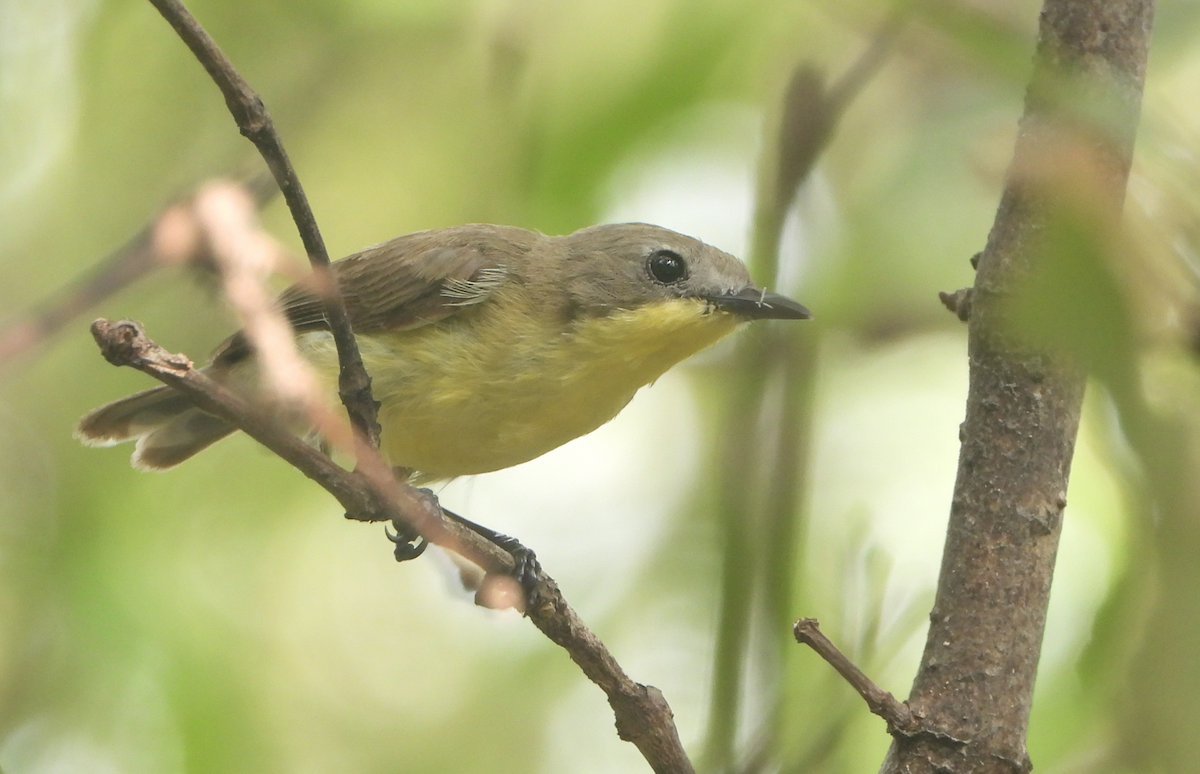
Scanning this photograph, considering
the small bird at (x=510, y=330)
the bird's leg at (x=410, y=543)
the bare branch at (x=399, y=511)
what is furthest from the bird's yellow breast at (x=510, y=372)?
the bare branch at (x=399, y=511)

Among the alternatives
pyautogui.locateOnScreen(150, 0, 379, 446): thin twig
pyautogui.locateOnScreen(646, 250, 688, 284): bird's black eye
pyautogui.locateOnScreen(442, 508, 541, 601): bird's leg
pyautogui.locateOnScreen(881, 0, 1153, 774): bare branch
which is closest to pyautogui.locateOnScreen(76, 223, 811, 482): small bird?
pyautogui.locateOnScreen(646, 250, 688, 284): bird's black eye

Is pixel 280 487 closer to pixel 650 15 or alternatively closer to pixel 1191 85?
pixel 650 15

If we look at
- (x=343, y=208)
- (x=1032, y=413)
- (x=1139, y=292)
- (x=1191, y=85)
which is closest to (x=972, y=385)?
(x=1032, y=413)

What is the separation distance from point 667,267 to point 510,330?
2.32 ft

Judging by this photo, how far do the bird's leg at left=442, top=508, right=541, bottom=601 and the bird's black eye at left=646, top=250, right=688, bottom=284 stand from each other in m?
1.17

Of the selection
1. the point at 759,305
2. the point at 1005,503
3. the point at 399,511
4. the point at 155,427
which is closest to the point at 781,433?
the point at 1005,503

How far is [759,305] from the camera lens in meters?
4.25

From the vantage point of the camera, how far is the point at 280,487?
21.5 feet

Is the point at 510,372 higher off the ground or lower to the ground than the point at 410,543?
higher

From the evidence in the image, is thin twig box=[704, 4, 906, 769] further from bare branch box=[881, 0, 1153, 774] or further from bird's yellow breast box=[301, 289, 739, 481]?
bird's yellow breast box=[301, 289, 739, 481]

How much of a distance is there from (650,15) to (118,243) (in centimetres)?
273

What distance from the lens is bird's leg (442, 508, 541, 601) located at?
3.13 meters

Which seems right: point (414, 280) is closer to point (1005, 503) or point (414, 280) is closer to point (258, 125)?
point (258, 125)

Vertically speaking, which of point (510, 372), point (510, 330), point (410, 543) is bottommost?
point (410, 543)
